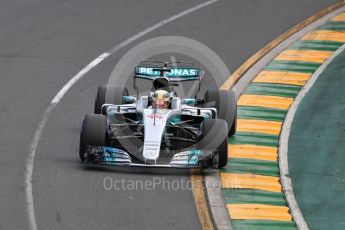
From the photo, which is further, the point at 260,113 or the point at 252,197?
the point at 260,113

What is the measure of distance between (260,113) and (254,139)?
1.86 metres

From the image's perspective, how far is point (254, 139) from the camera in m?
22.5

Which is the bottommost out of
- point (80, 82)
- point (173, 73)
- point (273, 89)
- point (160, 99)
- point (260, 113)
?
point (260, 113)

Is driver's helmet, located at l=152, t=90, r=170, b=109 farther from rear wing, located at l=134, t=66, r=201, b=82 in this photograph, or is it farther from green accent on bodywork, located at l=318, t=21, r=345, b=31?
green accent on bodywork, located at l=318, t=21, r=345, b=31

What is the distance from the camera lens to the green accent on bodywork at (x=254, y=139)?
2225cm

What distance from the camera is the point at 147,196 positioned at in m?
19.1

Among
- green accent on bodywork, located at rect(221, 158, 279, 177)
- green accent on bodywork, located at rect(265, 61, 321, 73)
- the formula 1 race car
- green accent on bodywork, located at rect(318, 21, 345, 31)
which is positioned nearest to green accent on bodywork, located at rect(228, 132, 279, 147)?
the formula 1 race car

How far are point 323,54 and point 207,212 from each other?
11.6m

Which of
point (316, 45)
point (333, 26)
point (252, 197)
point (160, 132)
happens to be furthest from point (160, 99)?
point (333, 26)

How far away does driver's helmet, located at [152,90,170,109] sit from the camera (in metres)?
21.3

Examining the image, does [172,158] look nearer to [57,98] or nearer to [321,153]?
[321,153]

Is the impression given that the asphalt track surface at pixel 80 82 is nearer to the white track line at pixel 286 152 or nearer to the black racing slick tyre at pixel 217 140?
the black racing slick tyre at pixel 217 140

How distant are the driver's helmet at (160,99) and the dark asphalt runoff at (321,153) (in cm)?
253

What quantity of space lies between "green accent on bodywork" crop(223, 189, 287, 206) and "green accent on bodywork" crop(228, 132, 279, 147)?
2.76 metres
